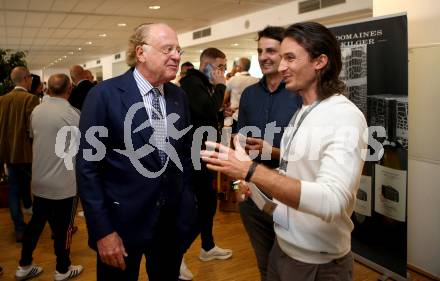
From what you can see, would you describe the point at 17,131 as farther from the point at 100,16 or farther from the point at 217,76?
the point at 100,16

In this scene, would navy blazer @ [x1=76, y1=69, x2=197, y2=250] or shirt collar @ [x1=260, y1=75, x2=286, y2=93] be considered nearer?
navy blazer @ [x1=76, y1=69, x2=197, y2=250]

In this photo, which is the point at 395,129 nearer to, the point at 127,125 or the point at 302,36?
the point at 302,36

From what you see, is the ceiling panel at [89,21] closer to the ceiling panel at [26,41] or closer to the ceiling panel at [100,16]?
the ceiling panel at [100,16]

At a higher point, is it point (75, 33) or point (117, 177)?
point (75, 33)

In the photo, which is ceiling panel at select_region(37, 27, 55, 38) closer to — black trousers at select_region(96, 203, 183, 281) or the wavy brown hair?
black trousers at select_region(96, 203, 183, 281)

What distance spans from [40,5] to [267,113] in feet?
20.9

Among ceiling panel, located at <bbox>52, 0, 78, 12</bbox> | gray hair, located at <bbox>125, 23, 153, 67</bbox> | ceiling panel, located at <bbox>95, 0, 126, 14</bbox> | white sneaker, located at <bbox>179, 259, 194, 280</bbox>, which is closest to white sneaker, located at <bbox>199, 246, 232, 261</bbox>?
white sneaker, located at <bbox>179, 259, 194, 280</bbox>

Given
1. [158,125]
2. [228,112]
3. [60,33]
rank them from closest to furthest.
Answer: [158,125]
[228,112]
[60,33]

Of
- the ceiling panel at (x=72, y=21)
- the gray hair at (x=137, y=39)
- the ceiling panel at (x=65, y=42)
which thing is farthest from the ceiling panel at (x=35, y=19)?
the gray hair at (x=137, y=39)

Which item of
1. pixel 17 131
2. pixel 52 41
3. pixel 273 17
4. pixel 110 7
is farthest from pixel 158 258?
pixel 52 41

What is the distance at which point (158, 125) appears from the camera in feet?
5.74

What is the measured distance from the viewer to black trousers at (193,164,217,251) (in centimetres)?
291

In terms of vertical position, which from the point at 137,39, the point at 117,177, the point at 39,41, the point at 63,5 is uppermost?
the point at 39,41

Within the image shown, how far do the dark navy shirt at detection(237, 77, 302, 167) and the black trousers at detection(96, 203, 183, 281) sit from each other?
60 centimetres
